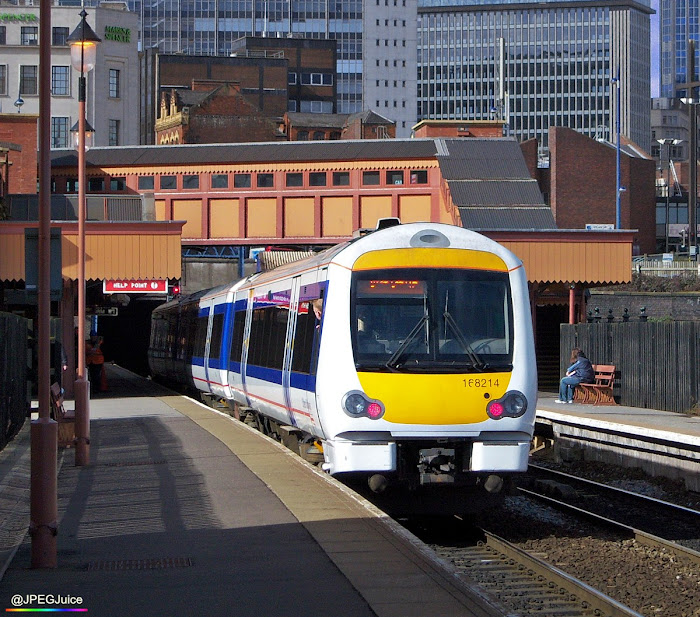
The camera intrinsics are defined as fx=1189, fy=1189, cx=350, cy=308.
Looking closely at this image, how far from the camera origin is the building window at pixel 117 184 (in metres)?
52.9

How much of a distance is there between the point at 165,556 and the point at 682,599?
13.5 ft

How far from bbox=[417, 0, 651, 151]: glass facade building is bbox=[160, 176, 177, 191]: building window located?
371ft

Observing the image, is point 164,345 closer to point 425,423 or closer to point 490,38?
point 425,423

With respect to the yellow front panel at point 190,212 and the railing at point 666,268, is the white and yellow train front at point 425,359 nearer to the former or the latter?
the yellow front panel at point 190,212

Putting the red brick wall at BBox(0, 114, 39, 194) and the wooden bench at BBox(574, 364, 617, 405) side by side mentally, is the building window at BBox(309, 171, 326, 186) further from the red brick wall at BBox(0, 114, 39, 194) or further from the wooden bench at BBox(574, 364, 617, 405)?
the wooden bench at BBox(574, 364, 617, 405)

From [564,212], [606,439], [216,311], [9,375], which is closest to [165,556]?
[9,375]

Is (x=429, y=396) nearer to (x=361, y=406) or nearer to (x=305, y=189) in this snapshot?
(x=361, y=406)

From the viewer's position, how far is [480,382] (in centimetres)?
1170

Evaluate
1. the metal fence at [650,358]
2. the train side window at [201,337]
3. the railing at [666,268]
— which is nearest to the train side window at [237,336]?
the train side window at [201,337]

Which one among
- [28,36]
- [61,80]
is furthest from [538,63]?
[28,36]

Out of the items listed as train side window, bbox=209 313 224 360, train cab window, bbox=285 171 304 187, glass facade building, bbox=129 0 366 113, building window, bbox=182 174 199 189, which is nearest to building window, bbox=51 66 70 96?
building window, bbox=182 174 199 189

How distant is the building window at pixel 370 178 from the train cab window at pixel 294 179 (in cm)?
272

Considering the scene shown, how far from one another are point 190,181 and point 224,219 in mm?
3197

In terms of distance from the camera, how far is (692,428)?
1897cm
